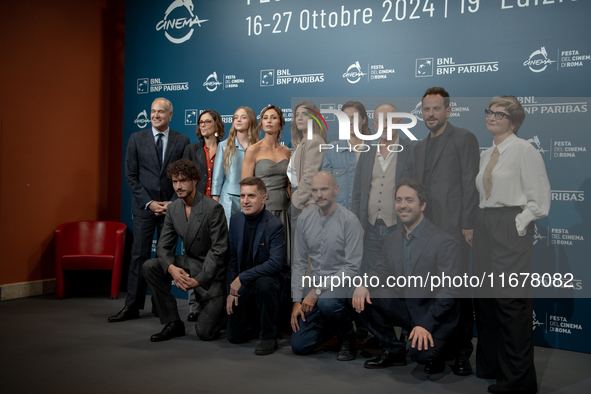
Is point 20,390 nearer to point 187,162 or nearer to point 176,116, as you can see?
point 187,162

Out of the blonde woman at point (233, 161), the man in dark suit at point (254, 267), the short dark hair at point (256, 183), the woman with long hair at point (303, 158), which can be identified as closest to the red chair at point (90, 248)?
the blonde woman at point (233, 161)

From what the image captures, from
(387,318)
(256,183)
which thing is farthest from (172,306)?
(387,318)

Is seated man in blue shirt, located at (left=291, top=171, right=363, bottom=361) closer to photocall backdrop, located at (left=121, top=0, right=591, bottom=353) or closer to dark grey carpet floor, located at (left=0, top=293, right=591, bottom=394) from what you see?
dark grey carpet floor, located at (left=0, top=293, right=591, bottom=394)

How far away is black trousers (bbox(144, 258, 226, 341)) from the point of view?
375 cm

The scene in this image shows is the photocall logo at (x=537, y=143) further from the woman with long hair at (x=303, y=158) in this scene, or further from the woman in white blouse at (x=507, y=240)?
the woman with long hair at (x=303, y=158)

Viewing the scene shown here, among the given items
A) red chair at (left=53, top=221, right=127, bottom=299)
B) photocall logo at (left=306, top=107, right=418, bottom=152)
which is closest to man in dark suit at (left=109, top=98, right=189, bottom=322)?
red chair at (left=53, top=221, right=127, bottom=299)

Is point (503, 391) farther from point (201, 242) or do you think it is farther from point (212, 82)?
point (212, 82)

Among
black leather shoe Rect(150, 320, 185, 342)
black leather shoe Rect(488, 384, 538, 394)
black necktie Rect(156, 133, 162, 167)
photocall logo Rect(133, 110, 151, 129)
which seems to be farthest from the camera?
photocall logo Rect(133, 110, 151, 129)

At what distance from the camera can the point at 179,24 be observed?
5.52 m

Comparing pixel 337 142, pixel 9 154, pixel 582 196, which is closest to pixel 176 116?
pixel 9 154

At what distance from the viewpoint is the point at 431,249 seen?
305cm

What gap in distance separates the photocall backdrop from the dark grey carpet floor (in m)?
1.13

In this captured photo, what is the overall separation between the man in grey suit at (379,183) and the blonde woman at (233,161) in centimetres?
128

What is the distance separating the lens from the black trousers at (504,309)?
111 inches
